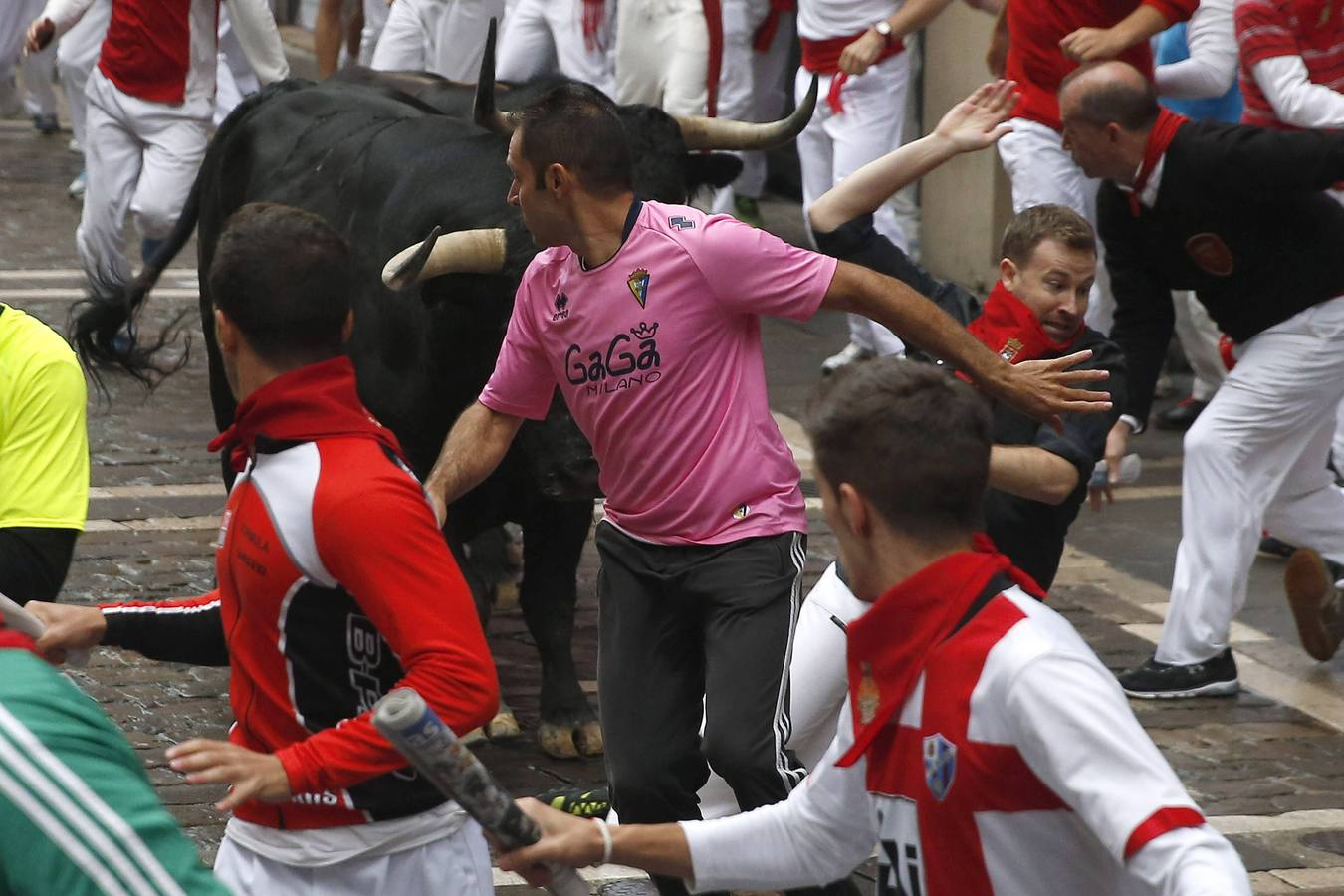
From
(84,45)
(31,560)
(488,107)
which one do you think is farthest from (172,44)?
(31,560)

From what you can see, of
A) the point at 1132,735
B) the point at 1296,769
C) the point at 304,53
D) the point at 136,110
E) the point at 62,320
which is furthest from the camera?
the point at 304,53

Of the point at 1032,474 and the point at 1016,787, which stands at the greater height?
the point at 1016,787

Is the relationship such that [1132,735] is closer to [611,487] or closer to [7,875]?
[7,875]

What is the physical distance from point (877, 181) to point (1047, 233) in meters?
0.43

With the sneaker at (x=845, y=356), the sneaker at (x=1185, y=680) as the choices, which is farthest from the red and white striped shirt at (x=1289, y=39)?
the sneaker at (x=845, y=356)

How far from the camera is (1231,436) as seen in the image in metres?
6.88

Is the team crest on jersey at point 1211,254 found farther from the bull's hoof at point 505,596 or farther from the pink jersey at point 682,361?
the bull's hoof at point 505,596

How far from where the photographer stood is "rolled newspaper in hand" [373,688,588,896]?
2.58 m

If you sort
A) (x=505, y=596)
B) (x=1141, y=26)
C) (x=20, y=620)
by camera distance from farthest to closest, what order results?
(x=1141, y=26)
(x=505, y=596)
(x=20, y=620)

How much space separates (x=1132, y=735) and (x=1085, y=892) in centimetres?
31

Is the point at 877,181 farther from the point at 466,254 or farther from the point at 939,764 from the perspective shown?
the point at 939,764

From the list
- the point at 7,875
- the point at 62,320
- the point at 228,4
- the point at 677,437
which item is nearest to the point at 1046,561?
the point at 677,437

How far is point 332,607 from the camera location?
3383 millimetres

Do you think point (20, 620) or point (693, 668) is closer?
point (20, 620)
